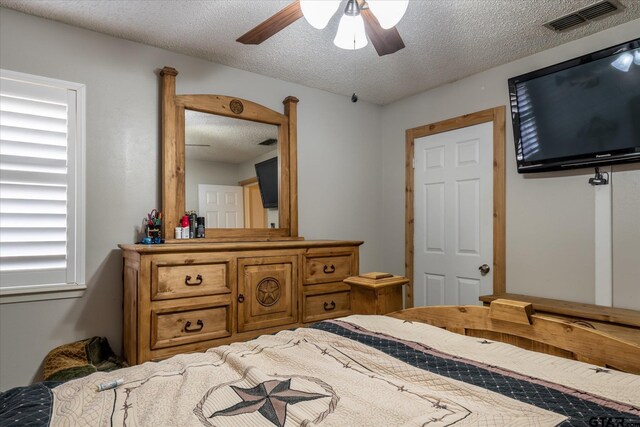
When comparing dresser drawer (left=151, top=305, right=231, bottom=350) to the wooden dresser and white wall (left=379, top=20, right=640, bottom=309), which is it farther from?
white wall (left=379, top=20, right=640, bottom=309)

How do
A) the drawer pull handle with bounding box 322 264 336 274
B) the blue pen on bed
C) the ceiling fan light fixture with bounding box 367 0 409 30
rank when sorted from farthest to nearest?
the drawer pull handle with bounding box 322 264 336 274
the ceiling fan light fixture with bounding box 367 0 409 30
the blue pen on bed

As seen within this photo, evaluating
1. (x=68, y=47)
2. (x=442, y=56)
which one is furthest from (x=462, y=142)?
(x=68, y=47)

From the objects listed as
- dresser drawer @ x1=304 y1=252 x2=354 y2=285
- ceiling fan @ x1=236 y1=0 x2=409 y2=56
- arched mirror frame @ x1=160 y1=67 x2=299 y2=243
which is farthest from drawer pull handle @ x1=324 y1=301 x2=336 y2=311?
ceiling fan @ x1=236 y1=0 x2=409 y2=56

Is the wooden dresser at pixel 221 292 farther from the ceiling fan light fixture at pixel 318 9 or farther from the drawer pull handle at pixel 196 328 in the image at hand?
the ceiling fan light fixture at pixel 318 9

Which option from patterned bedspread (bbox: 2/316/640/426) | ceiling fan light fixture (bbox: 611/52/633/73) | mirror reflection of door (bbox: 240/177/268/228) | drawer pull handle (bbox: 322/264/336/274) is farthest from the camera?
mirror reflection of door (bbox: 240/177/268/228)

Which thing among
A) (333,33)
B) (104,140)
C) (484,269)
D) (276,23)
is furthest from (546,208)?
(104,140)

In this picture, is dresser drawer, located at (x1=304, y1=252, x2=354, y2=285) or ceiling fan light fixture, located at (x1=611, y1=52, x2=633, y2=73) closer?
ceiling fan light fixture, located at (x1=611, y1=52, x2=633, y2=73)

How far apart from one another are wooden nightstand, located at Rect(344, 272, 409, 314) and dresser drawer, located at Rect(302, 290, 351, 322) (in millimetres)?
1023


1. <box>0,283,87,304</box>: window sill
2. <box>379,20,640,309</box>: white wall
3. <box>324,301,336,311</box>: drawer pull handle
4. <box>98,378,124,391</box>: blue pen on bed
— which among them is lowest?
<box>324,301,336,311</box>: drawer pull handle

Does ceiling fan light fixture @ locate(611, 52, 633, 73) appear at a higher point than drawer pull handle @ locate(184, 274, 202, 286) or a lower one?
higher

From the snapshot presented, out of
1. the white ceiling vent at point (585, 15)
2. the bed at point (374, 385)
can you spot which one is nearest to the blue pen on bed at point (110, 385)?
the bed at point (374, 385)

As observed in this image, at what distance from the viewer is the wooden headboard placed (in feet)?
3.53

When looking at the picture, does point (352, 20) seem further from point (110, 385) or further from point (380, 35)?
point (110, 385)

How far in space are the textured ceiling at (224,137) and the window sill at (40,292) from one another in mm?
1149
